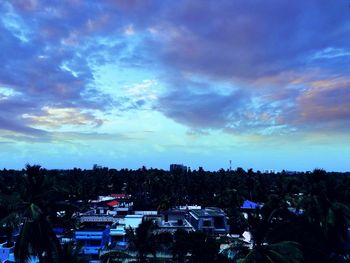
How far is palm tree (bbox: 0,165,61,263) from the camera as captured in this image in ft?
71.2

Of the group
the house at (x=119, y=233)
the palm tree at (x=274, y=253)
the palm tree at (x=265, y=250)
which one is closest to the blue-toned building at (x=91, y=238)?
the house at (x=119, y=233)

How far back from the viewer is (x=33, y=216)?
21.5 metres

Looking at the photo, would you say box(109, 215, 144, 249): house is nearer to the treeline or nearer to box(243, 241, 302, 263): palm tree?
the treeline

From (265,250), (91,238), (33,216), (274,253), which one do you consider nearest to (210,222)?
(91,238)

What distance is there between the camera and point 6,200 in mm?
22250

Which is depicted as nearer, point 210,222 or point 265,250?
point 265,250

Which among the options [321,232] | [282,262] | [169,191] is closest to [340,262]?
[321,232]

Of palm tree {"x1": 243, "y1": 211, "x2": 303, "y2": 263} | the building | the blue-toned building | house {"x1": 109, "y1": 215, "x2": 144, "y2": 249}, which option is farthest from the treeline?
house {"x1": 109, "y1": 215, "x2": 144, "y2": 249}

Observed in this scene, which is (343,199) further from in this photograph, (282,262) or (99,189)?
(99,189)

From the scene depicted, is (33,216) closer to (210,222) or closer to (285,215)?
(285,215)

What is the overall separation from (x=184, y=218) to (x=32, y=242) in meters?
42.6

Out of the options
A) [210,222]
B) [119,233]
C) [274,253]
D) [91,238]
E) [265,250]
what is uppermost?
[265,250]

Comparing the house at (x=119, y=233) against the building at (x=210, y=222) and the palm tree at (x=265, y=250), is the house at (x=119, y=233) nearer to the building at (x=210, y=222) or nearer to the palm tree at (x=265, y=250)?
the building at (x=210, y=222)

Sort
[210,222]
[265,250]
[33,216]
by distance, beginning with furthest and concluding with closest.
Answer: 1. [210,222]
2. [265,250]
3. [33,216]
